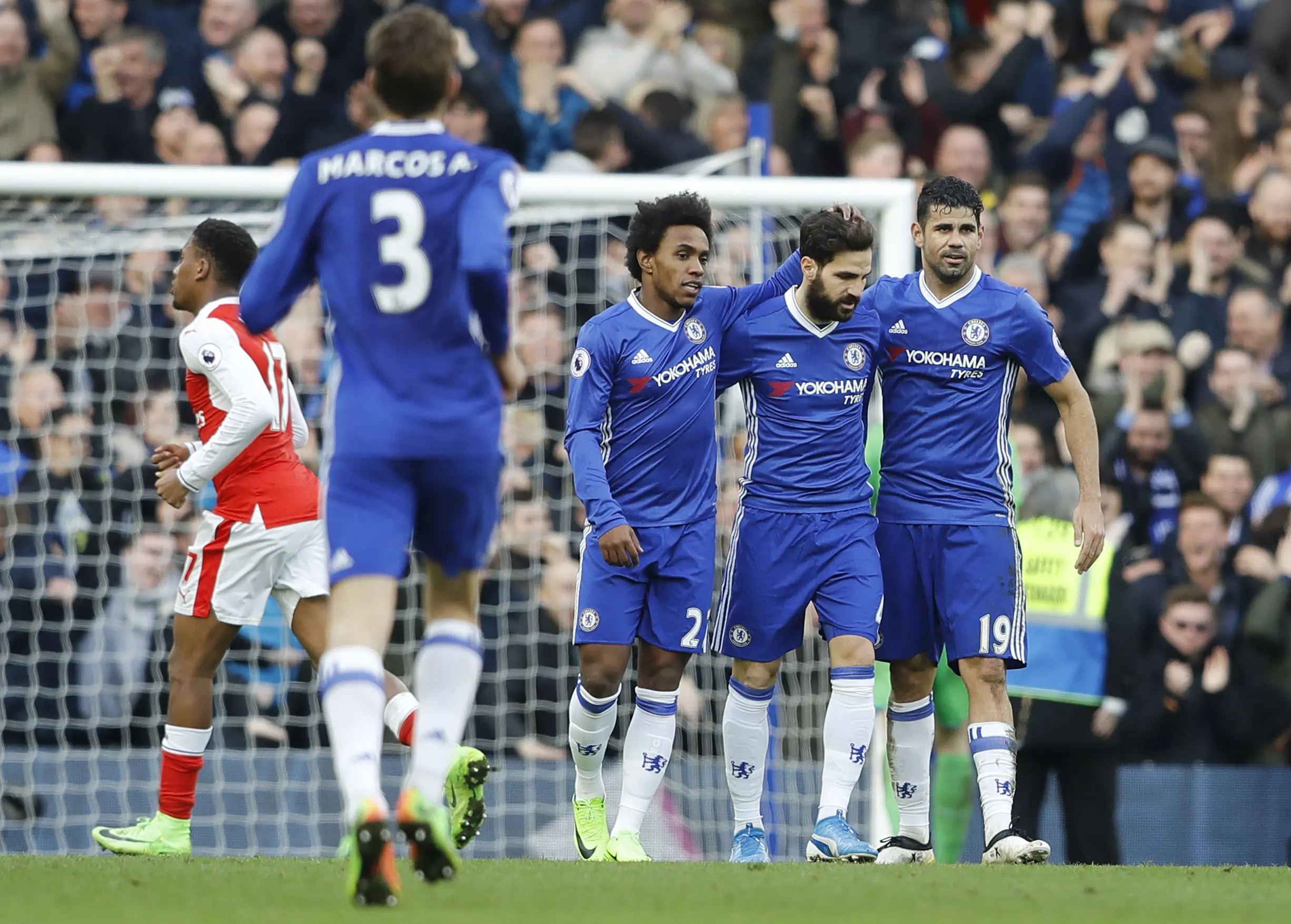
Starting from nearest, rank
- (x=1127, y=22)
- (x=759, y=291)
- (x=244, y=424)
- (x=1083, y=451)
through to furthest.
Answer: (x=244, y=424) → (x=1083, y=451) → (x=759, y=291) → (x=1127, y=22)

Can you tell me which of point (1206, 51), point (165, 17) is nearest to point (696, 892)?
point (165, 17)

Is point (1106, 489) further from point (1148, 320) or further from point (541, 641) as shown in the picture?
point (541, 641)

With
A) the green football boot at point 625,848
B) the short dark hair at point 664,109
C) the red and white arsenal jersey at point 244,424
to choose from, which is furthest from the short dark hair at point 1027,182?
the green football boot at point 625,848

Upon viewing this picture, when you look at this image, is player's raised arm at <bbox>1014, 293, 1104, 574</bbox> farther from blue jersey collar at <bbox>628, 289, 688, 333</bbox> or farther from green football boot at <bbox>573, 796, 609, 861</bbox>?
A: green football boot at <bbox>573, 796, 609, 861</bbox>

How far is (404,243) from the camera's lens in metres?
4.62

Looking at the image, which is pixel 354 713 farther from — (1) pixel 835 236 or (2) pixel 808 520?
(1) pixel 835 236

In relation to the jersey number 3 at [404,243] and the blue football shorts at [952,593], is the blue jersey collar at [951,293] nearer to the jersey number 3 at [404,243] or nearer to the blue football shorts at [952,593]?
the blue football shorts at [952,593]

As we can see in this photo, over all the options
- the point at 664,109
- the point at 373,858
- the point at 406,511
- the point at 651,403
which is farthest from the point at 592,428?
the point at 664,109

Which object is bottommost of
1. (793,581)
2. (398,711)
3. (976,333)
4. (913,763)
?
(913,763)

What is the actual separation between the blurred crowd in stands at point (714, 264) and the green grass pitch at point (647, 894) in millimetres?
3654

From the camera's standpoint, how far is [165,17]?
11.9 meters

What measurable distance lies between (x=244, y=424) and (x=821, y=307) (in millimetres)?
2124

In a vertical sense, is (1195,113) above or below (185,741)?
above

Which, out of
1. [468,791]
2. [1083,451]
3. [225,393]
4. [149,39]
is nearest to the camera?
[468,791]
